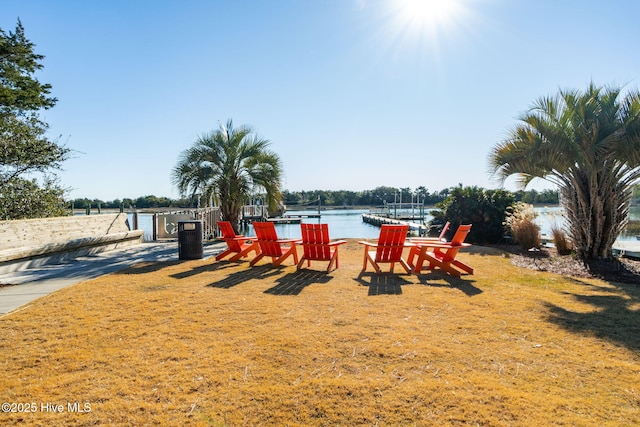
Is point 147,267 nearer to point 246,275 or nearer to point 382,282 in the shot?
point 246,275

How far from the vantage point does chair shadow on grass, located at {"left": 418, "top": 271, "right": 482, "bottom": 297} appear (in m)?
6.38

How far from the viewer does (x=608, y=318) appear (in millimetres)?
4766

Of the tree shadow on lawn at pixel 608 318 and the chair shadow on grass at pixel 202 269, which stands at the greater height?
the chair shadow on grass at pixel 202 269

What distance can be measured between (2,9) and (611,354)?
18.0 meters

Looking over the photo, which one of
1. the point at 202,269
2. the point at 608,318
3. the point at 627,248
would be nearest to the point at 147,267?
the point at 202,269

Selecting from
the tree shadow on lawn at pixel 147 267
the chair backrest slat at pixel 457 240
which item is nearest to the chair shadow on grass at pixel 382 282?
the chair backrest slat at pixel 457 240

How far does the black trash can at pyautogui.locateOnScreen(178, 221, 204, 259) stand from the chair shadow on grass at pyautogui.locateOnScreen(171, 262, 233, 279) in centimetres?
105

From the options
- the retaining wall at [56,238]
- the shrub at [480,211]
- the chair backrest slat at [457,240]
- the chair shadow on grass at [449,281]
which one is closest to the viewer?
the chair shadow on grass at [449,281]

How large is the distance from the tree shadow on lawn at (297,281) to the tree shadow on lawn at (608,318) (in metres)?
3.63

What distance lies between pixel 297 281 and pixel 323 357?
3.60m

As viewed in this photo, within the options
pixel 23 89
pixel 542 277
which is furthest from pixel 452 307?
pixel 23 89

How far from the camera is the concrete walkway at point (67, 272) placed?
5.87 meters

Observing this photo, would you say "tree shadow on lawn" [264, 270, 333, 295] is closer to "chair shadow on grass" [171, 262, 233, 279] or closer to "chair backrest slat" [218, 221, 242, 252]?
"chair shadow on grass" [171, 262, 233, 279]

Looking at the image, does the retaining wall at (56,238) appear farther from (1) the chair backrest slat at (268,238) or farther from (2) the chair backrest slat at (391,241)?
(2) the chair backrest slat at (391,241)
